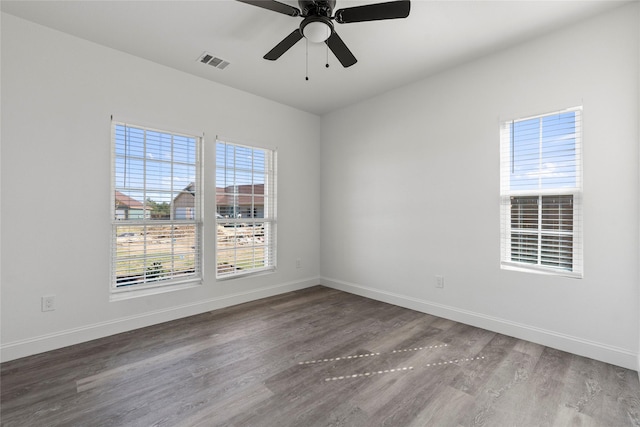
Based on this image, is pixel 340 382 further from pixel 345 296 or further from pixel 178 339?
pixel 345 296

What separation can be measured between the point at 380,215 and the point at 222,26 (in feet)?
9.34

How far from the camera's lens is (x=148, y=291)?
10.8ft

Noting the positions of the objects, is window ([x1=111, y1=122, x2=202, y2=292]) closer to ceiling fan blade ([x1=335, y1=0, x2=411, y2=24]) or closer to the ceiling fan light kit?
the ceiling fan light kit

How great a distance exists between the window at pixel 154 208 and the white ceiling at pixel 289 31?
0.90 m

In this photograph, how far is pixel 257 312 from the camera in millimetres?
3629

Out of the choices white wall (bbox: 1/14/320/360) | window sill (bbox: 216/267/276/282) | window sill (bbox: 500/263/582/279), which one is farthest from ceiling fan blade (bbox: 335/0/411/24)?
window sill (bbox: 216/267/276/282)

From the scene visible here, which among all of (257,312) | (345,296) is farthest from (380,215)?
(257,312)

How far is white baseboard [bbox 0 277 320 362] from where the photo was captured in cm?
253

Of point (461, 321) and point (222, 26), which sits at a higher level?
point (222, 26)

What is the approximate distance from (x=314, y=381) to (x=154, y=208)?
8.27ft

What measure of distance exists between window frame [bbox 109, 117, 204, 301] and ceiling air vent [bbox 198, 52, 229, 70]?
0.82 meters

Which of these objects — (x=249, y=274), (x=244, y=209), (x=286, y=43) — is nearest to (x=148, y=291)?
(x=249, y=274)

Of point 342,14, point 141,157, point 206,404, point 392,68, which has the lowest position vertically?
point 206,404

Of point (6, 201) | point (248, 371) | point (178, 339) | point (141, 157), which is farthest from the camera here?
point (141, 157)
